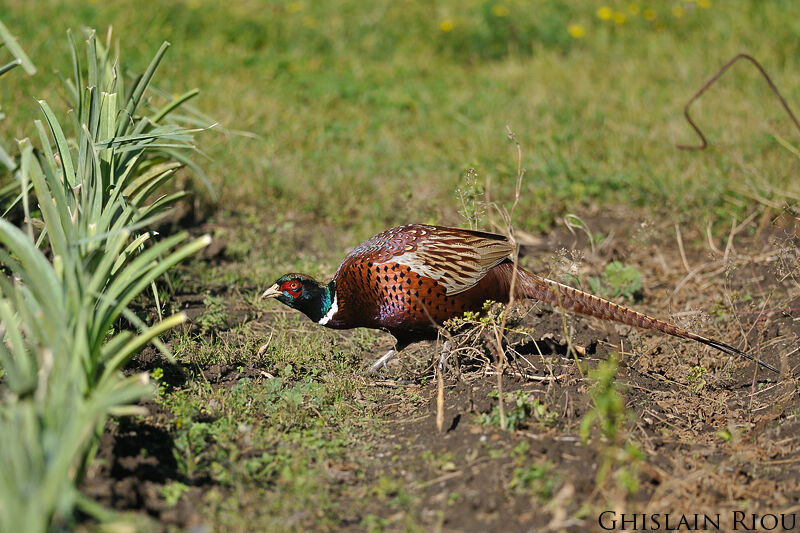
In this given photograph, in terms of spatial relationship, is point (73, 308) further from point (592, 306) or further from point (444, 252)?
point (592, 306)

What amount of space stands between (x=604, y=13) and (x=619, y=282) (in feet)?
15.1

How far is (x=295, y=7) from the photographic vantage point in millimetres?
8383

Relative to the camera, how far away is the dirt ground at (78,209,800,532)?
2.57 m

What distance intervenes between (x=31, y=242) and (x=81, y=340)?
0.40m

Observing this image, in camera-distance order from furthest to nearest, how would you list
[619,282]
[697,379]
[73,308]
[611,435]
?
[619,282], [697,379], [73,308], [611,435]

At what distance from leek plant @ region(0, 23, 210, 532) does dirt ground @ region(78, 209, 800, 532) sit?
0.28 metres

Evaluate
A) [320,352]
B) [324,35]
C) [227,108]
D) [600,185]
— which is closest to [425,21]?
[324,35]

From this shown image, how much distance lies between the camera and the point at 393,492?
2781mm

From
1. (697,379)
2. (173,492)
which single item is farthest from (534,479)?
(697,379)

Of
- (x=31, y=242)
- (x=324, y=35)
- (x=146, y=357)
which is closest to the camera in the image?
(x=31, y=242)

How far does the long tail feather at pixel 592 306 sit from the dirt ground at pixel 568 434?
96 mm

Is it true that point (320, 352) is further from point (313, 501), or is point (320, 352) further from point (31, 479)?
point (31, 479)

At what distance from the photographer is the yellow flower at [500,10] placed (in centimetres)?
813

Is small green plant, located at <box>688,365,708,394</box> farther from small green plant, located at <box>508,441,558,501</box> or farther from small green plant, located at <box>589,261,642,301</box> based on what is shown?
small green plant, located at <box>508,441,558,501</box>
